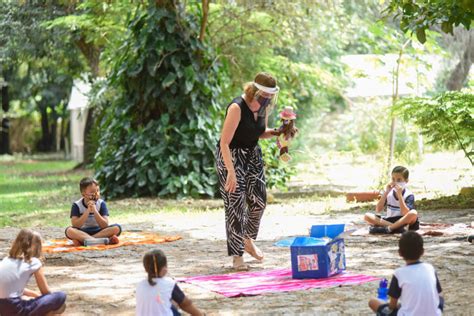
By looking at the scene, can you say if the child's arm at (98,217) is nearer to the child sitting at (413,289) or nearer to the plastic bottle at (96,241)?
the plastic bottle at (96,241)

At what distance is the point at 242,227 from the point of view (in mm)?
9258

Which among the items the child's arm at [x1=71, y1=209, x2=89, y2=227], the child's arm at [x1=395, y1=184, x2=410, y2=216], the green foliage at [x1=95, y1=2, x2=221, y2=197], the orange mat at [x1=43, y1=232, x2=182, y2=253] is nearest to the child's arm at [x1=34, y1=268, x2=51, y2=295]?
the orange mat at [x1=43, y1=232, x2=182, y2=253]

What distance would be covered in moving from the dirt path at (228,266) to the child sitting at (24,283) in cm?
51

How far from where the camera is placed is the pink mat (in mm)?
7887

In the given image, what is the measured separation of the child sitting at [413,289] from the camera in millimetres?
5988

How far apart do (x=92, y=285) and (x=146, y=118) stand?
10574 mm

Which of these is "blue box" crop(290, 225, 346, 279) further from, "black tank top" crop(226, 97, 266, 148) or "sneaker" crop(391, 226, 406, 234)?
"sneaker" crop(391, 226, 406, 234)

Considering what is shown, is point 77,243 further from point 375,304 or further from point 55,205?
point 55,205

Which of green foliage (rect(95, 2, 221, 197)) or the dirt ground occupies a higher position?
green foliage (rect(95, 2, 221, 197))

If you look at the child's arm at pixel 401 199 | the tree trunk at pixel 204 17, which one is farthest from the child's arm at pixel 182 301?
the tree trunk at pixel 204 17

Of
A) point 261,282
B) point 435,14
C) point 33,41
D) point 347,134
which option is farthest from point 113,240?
point 347,134

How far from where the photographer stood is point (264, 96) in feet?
29.8

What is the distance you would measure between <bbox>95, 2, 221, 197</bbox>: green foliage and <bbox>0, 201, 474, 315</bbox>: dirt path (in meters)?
3.98

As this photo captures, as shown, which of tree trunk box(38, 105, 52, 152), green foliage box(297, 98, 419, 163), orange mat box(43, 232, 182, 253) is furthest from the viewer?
tree trunk box(38, 105, 52, 152)
